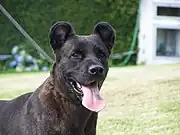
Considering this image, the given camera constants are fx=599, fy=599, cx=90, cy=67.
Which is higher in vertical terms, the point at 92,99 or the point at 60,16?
the point at 92,99

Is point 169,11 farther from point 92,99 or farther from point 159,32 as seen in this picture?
point 92,99

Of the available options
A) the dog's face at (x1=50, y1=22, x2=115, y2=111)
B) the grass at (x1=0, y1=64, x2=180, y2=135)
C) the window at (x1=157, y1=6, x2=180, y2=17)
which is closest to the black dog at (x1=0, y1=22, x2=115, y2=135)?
the dog's face at (x1=50, y1=22, x2=115, y2=111)

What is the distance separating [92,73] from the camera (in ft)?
16.1

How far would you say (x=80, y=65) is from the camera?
501 cm

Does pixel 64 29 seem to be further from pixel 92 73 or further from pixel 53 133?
pixel 53 133

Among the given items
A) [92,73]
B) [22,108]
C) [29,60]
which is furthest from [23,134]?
[29,60]

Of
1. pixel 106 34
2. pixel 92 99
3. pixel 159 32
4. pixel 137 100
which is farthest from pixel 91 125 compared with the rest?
pixel 159 32

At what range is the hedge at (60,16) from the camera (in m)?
16.0

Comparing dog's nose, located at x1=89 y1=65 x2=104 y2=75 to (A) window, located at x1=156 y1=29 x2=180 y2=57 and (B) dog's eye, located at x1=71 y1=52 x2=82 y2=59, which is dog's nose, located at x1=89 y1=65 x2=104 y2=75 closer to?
(B) dog's eye, located at x1=71 y1=52 x2=82 y2=59

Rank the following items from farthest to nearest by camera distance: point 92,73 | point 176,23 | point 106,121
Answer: point 176,23, point 106,121, point 92,73

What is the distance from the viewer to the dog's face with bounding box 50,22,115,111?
4965 mm

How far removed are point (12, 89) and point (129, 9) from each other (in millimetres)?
5533

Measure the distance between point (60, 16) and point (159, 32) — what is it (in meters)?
2.70

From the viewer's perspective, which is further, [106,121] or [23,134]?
[106,121]
